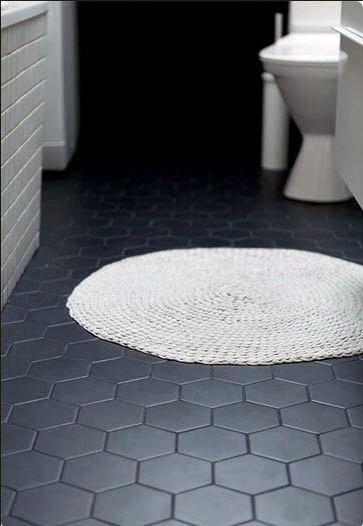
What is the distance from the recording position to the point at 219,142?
3604 millimetres

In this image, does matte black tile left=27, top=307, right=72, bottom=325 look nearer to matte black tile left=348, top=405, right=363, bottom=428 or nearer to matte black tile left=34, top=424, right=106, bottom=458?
matte black tile left=34, top=424, right=106, bottom=458

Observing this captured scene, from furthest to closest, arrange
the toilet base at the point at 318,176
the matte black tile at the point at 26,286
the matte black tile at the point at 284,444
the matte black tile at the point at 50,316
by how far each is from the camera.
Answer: the toilet base at the point at 318,176 < the matte black tile at the point at 26,286 < the matte black tile at the point at 50,316 < the matte black tile at the point at 284,444

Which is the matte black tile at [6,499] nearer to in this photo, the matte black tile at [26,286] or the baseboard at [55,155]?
the matte black tile at [26,286]

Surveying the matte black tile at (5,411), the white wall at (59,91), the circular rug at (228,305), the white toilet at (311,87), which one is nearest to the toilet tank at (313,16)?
the white toilet at (311,87)

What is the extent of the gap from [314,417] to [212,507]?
325 mm

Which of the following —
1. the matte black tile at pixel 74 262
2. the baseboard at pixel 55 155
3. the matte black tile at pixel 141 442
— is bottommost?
the matte black tile at pixel 74 262

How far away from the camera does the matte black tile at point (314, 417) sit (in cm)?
141

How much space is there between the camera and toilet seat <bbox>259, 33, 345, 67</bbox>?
2.55m

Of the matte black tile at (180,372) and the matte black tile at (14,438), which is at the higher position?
the matte black tile at (14,438)

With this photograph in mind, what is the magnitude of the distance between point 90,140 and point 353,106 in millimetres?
1876

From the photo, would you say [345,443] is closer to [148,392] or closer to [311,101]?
[148,392]

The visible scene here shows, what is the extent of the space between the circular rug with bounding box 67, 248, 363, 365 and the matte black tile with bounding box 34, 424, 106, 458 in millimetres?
308

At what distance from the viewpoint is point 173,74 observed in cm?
377

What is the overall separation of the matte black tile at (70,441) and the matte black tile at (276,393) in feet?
0.98
